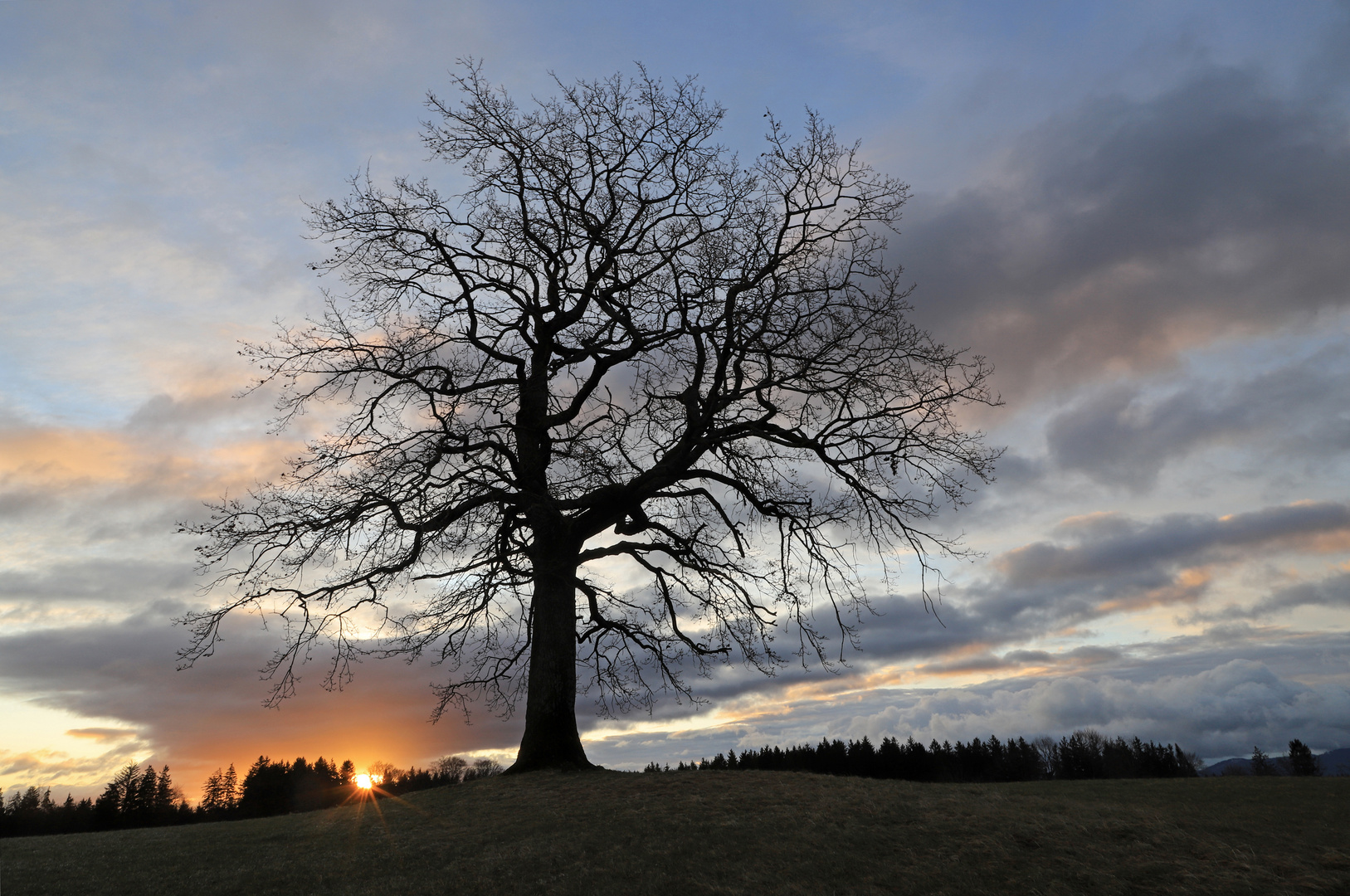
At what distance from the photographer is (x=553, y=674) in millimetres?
15438

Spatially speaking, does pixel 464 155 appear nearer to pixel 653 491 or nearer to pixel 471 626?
pixel 653 491

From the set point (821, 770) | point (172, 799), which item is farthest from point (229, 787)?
point (821, 770)

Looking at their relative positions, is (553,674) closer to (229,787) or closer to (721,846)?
(721,846)

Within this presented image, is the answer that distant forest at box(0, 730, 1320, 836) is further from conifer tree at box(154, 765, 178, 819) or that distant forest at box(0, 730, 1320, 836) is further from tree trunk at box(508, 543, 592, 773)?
tree trunk at box(508, 543, 592, 773)

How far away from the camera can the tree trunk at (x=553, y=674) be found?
1499cm

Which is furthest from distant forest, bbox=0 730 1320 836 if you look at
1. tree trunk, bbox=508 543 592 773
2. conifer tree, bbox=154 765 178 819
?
tree trunk, bbox=508 543 592 773

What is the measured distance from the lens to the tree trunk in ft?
49.2

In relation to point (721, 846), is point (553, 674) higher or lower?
higher

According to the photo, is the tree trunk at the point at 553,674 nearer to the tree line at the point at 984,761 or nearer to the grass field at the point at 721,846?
the grass field at the point at 721,846

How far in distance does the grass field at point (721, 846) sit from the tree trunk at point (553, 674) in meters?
1.28

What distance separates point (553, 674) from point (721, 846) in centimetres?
645

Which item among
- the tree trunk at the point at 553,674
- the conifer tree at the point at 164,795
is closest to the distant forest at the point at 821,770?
the conifer tree at the point at 164,795

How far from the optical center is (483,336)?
56.6ft

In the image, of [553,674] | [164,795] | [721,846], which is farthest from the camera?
[164,795]
